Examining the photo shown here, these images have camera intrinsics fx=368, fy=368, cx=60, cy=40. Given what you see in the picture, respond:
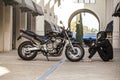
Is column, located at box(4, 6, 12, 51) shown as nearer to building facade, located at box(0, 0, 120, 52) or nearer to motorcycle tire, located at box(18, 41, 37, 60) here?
building facade, located at box(0, 0, 120, 52)

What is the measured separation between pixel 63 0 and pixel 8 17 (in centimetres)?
3733

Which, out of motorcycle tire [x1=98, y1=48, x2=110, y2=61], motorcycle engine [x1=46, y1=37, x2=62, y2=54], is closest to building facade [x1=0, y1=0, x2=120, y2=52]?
motorcycle engine [x1=46, y1=37, x2=62, y2=54]

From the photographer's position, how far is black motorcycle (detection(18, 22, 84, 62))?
13758 millimetres

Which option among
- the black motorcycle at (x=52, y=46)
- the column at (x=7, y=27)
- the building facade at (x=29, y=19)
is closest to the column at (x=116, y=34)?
the building facade at (x=29, y=19)

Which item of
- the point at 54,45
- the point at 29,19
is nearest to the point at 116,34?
the point at 29,19

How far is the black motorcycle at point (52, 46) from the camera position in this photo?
1376 centimetres

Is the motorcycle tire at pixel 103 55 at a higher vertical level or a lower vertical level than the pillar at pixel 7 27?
lower

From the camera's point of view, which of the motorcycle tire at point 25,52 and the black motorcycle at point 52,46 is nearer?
the black motorcycle at point 52,46

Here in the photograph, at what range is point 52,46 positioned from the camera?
13961 millimetres

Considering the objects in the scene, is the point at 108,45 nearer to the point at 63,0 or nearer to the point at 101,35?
the point at 101,35

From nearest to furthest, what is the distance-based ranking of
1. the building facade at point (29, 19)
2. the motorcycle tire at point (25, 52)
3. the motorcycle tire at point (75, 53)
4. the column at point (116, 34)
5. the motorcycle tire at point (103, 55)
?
the motorcycle tire at point (75, 53) → the motorcycle tire at point (25, 52) → the motorcycle tire at point (103, 55) → the building facade at point (29, 19) → the column at point (116, 34)

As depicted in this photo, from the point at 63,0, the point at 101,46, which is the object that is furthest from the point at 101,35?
the point at 63,0

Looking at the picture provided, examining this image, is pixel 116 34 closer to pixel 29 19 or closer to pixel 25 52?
pixel 29 19

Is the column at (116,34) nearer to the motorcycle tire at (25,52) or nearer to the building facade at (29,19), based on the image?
the building facade at (29,19)
